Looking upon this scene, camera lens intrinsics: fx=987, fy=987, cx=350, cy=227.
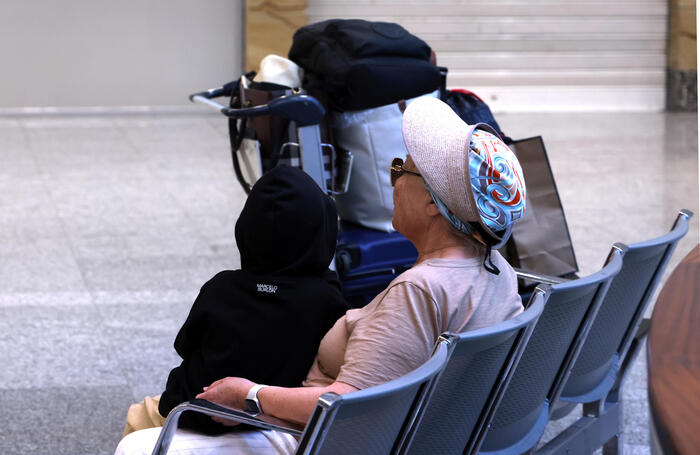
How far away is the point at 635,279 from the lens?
7.25ft

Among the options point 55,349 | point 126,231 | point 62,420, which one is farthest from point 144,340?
point 126,231

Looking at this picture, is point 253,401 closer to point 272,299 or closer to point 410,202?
point 272,299

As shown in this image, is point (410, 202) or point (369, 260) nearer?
point (410, 202)

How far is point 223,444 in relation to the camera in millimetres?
1868

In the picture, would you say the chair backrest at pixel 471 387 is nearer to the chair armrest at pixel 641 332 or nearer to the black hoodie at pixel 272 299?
the black hoodie at pixel 272 299

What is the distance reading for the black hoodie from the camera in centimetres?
189

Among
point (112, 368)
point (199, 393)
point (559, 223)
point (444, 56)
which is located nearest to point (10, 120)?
point (444, 56)

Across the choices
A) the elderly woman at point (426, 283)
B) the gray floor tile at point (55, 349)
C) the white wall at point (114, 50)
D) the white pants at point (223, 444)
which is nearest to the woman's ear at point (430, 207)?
the elderly woman at point (426, 283)

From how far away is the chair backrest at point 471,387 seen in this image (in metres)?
1.58

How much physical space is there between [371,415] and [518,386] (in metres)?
0.62

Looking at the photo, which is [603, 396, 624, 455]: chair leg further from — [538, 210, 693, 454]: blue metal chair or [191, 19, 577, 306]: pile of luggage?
[191, 19, 577, 306]: pile of luggage

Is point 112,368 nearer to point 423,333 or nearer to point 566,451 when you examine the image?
point 566,451

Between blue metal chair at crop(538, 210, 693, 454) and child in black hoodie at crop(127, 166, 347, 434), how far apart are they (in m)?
0.64

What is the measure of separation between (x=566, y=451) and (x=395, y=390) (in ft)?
3.60
